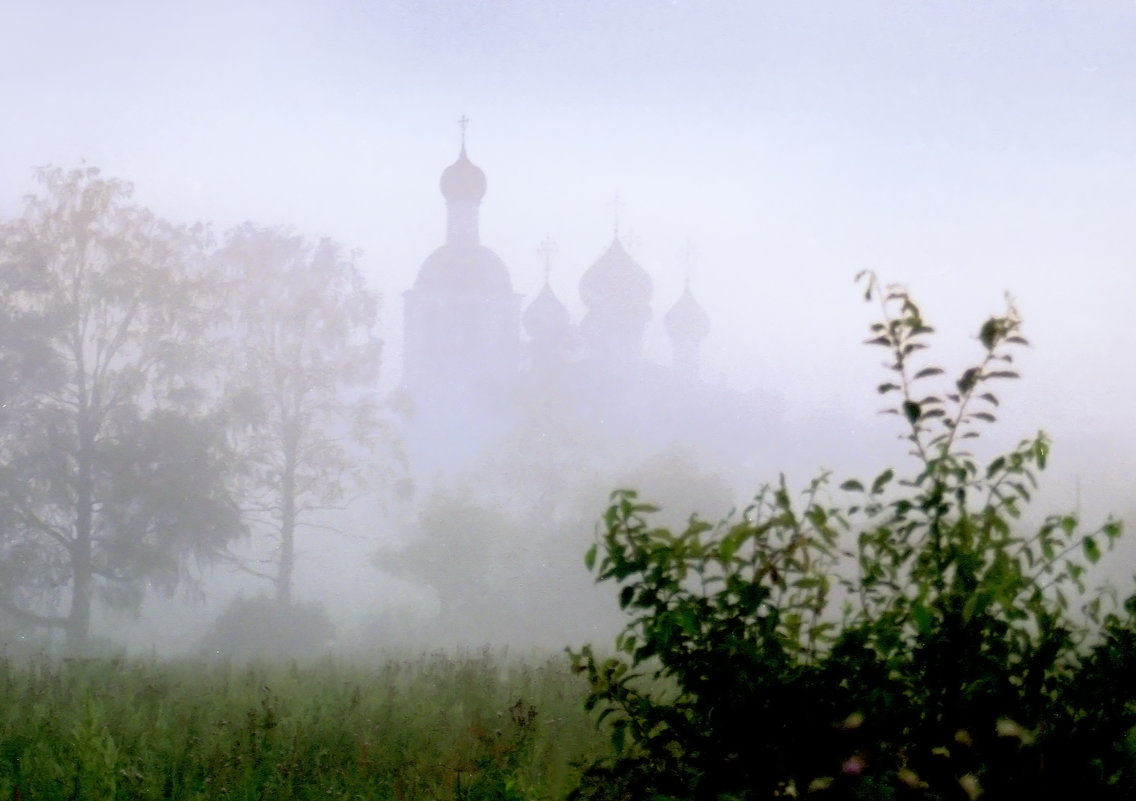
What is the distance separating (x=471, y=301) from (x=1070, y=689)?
56.4 metres

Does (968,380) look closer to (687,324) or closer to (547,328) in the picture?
(547,328)

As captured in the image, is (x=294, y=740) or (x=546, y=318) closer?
(x=294, y=740)

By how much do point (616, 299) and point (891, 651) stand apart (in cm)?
5217

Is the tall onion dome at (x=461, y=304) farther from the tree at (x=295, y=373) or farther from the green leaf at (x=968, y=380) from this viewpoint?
the green leaf at (x=968, y=380)

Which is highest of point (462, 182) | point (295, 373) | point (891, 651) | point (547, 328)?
point (462, 182)

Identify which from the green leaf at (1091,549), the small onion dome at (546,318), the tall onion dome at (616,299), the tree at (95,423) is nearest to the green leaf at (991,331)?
the green leaf at (1091,549)

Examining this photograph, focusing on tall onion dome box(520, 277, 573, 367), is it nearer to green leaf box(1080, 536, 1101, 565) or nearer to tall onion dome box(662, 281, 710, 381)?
tall onion dome box(662, 281, 710, 381)

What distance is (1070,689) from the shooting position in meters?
2.61

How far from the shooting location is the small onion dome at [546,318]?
48769 mm

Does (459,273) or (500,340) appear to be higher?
(459,273)

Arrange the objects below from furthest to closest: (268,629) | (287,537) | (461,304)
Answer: (461,304)
(287,537)
(268,629)

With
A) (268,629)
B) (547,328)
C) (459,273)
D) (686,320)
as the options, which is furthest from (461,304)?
(268,629)

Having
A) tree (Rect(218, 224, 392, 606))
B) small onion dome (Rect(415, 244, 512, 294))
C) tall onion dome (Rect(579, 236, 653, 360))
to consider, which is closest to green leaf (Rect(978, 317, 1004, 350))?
tree (Rect(218, 224, 392, 606))

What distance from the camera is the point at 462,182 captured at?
5938 centimetres
